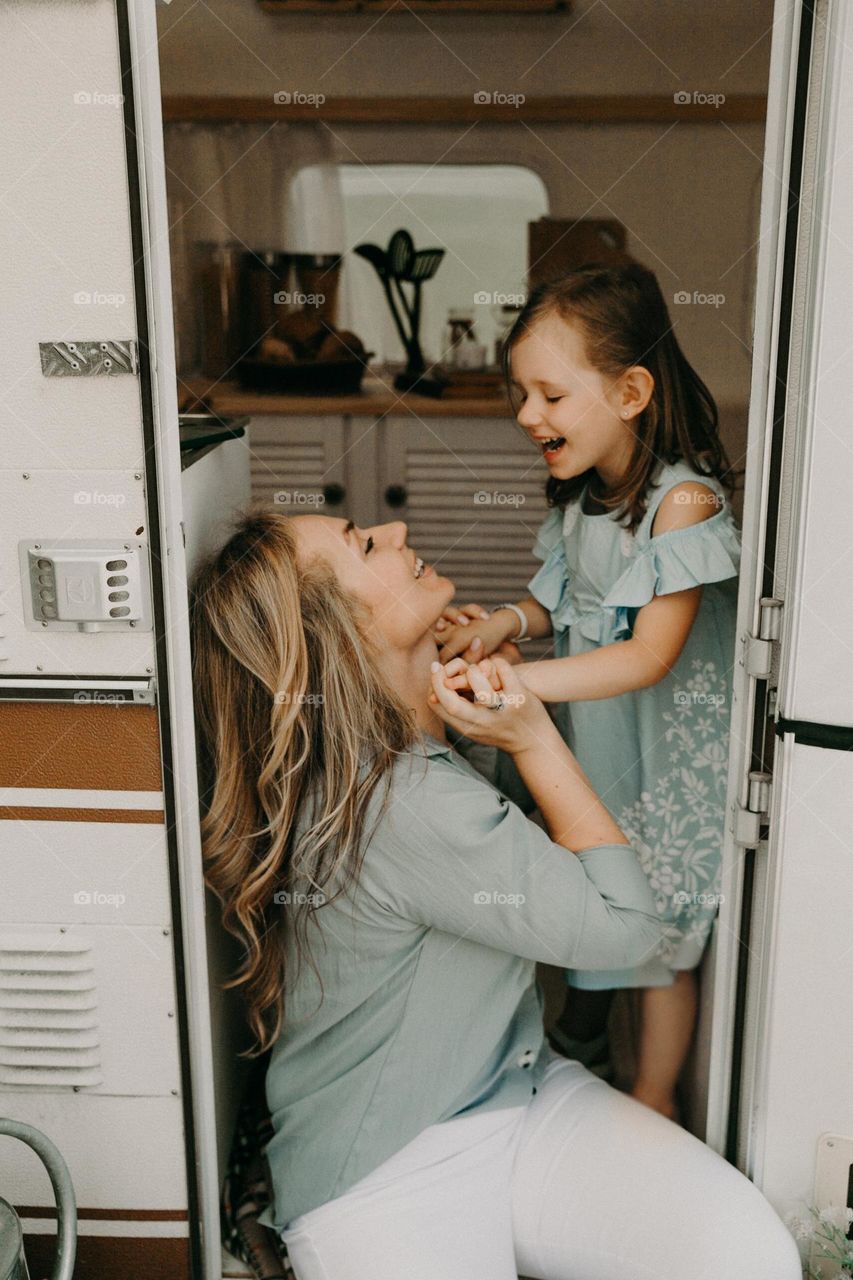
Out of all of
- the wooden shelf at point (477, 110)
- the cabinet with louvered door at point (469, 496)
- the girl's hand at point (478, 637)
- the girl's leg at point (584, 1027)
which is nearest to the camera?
the girl's hand at point (478, 637)

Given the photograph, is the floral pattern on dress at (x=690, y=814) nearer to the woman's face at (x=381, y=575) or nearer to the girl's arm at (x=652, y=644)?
the girl's arm at (x=652, y=644)

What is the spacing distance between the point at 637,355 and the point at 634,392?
0.07 meters

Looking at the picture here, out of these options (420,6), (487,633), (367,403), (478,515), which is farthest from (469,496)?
(487,633)

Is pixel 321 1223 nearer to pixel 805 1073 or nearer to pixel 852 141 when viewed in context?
pixel 805 1073

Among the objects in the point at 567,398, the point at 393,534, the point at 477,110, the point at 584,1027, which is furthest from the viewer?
the point at 477,110

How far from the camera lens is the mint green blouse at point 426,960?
1.50 meters

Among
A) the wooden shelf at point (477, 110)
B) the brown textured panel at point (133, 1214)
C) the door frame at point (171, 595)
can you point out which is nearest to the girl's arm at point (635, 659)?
the door frame at point (171, 595)

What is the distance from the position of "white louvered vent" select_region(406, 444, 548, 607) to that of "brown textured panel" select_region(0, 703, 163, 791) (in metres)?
2.26

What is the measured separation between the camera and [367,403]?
356 cm

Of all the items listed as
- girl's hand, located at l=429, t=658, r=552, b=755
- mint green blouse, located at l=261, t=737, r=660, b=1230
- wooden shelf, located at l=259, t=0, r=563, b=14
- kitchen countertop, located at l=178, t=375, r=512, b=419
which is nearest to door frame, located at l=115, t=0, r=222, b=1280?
mint green blouse, located at l=261, t=737, r=660, b=1230

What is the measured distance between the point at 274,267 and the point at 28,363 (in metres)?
2.60

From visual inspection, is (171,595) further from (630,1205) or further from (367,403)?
(367,403)

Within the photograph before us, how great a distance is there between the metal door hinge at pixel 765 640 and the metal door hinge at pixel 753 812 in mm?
142

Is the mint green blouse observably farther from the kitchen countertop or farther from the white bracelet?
the kitchen countertop
